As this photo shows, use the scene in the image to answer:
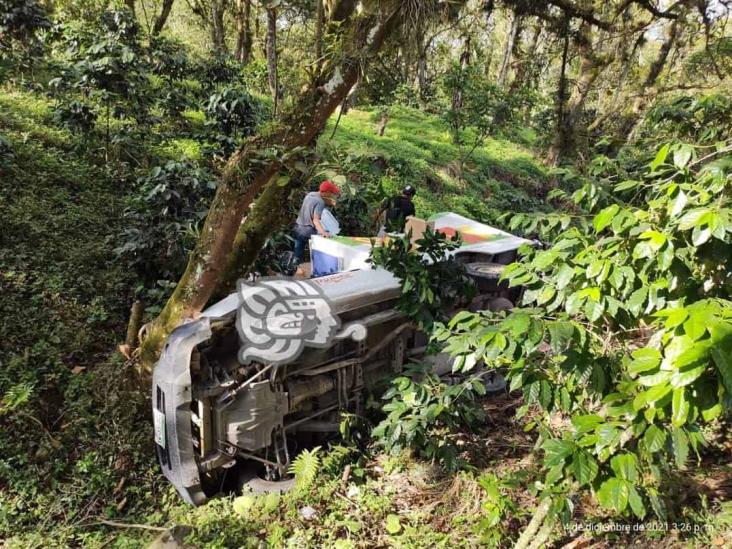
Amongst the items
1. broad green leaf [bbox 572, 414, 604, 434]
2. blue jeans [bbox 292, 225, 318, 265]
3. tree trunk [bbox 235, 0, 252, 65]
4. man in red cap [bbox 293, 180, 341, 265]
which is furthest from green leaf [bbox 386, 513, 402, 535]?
tree trunk [bbox 235, 0, 252, 65]

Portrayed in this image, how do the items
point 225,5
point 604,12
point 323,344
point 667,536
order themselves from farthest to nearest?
point 225,5 < point 604,12 < point 323,344 < point 667,536

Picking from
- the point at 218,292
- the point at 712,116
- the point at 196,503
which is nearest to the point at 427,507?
the point at 196,503

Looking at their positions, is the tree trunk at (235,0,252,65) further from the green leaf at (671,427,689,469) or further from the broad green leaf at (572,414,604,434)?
the green leaf at (671,427,689,469)

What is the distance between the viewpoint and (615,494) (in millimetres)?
1989

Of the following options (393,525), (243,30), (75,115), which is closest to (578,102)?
(243,30)

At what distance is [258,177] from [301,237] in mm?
2109

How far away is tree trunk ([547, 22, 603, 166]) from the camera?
12.7 metres

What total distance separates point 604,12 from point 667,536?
11338mm

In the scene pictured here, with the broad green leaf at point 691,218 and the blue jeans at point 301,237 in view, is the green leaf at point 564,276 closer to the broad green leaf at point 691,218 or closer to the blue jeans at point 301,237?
the broad green leaf at point 691,218

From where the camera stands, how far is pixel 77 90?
6.52 m

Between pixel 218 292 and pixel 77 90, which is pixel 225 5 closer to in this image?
pixel 77 90

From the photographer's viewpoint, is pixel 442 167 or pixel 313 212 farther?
pixel 442 167

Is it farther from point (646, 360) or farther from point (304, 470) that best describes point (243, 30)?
point (646, 360)

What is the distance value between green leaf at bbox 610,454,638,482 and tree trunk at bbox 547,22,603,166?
12.2 meters
